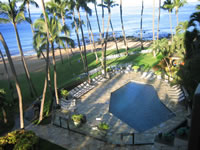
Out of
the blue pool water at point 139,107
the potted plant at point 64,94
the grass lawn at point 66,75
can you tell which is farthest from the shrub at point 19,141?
the grass lawn at point 66,75

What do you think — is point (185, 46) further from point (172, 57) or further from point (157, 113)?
point (157, 113)

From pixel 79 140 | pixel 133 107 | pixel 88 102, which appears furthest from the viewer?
pixel 88 102

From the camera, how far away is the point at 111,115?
1603 cm

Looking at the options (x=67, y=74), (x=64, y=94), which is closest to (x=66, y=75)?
(x=67, y=74)

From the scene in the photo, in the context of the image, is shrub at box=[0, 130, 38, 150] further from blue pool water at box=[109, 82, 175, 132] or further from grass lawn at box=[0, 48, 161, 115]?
grass lawn at box=[0, 48, 161, 115]

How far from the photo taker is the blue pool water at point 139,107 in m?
14.7

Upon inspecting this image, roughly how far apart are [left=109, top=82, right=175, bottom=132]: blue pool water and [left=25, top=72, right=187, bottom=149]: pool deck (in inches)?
21.7

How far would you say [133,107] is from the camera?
17.8 meters

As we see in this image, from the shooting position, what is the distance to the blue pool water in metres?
14.7

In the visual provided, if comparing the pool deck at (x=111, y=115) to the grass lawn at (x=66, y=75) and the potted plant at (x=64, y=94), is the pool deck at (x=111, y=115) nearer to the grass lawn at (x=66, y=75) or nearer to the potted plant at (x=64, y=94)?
the potted plant at (x=64, y=94)

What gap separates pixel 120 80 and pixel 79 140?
547 inches

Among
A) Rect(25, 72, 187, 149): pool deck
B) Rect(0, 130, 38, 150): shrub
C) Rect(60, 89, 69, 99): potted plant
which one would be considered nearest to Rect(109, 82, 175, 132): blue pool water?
Rect(25, 72, 187, 149): pool deck

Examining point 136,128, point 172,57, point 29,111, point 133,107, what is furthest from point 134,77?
point 29,111

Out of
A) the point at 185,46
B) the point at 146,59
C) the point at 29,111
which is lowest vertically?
the point at 29,111
